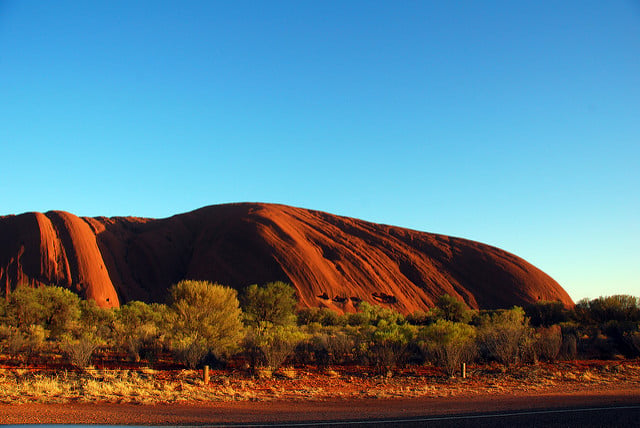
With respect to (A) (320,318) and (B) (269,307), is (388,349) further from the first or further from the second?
(A) (320,318)

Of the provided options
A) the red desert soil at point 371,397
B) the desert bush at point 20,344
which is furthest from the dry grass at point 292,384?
the desert bush at point 20,344

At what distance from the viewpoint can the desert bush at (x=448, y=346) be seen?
1596 cm

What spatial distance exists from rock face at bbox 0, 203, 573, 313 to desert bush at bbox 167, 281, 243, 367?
98.3 ft

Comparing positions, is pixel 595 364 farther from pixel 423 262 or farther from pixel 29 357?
pixel 423 262

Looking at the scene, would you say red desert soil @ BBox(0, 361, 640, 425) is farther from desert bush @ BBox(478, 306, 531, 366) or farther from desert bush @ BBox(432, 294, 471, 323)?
desert bush @ BBox(432, 294, 471, 323)

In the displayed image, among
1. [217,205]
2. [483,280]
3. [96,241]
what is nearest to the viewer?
[96,241]

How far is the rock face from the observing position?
52.3 meters

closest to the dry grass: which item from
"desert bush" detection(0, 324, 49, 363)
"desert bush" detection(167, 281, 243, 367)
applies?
"desert bush" detection(167, 281, 243, 367)

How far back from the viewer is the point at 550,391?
12.9 meters

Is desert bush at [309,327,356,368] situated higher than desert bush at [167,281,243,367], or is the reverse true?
desert bush at [167,281,243,367]

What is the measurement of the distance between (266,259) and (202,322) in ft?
118

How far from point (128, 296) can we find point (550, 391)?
52.2m

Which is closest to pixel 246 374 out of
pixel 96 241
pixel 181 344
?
pixel 181 344

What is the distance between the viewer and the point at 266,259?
179ft
